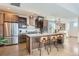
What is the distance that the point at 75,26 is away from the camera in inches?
105

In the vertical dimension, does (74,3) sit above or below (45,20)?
above

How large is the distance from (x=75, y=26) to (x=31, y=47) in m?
1.11

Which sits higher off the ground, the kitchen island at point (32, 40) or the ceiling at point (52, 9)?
the ceiling at point (52, 9)

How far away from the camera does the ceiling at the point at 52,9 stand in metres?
2.67

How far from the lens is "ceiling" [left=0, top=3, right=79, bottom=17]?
267 centimetres

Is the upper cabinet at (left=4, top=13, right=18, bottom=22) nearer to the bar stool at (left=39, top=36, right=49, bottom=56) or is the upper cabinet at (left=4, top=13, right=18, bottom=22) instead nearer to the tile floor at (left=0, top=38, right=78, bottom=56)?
the tile floor at (left=0, top=38, right=78, bottom=56)

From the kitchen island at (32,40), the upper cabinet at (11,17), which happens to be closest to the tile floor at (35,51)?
the kitchen island at (32,40)

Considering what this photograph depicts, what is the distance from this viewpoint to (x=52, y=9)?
8.84 ft

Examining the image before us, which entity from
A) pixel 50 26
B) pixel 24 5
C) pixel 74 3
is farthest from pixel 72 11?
pixel 24 5

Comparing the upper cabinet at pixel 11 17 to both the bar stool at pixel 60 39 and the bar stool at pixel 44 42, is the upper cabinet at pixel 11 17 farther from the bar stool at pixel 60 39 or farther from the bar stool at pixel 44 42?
the bar stool at pixel 60 39

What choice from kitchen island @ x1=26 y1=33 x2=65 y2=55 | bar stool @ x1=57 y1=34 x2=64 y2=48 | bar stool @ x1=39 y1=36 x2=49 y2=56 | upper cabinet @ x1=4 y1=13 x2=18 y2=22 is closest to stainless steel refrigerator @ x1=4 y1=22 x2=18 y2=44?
upper cabinet @ x1=4 y1=13 x2=18 y2=22

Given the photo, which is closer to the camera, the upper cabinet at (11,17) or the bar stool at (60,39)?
the upper cabinet at (11,17)

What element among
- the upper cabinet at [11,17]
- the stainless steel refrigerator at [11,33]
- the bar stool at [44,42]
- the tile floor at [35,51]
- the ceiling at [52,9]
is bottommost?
the tile floor at [35,51]

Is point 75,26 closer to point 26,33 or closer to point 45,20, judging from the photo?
point 45,20
